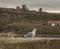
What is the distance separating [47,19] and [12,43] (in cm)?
2209

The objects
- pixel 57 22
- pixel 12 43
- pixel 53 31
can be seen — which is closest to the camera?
pixel 12 43

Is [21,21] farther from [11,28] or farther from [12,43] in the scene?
[12,43]

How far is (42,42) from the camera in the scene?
18.8 ft

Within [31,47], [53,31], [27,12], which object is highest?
[31,47]

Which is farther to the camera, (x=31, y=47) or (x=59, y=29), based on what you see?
(x=59, y=29)

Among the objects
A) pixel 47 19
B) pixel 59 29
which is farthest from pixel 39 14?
pixel 59 29

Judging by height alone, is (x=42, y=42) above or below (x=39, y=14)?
above

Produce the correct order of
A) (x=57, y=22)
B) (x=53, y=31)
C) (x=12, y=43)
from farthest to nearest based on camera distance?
(x=57, y=22)
(x=53, y=31)
(x=12, y=43)

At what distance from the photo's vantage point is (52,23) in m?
26.3

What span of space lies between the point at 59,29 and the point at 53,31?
0.94m

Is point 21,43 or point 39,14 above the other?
point 21,43

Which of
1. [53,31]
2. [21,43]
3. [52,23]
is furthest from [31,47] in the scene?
[52,23]

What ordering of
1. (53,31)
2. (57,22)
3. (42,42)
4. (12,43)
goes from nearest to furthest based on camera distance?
(12,43) → (42,42) → (53,31) → (57,22)

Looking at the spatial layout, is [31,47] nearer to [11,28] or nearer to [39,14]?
[11,28]
